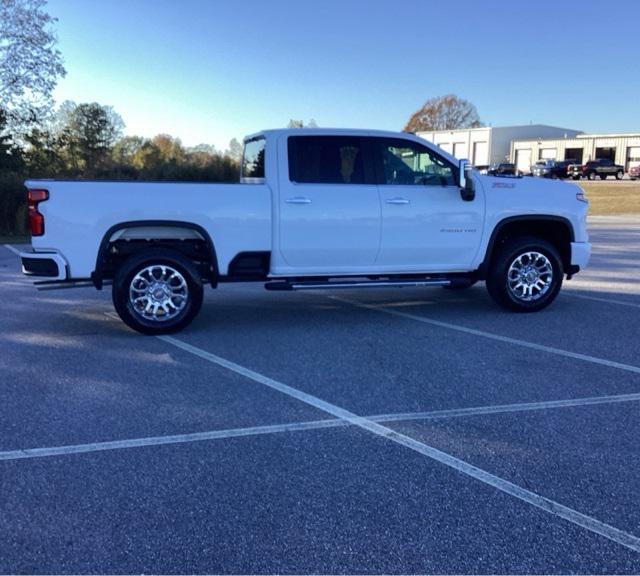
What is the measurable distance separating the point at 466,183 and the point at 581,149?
8272cm

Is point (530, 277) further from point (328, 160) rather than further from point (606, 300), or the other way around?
point (328, 160)

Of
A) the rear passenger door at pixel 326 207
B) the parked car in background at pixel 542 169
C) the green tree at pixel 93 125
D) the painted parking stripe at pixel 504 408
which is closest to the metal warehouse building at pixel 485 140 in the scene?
the parked car in background at pixel 542 169

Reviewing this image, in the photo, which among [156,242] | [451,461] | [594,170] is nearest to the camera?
[451,461]

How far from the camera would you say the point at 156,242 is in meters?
7.08

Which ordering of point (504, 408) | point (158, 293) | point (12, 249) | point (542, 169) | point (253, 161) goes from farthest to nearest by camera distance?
point (542, 169)
point (12, 249)
point (253, 161)
point (158, 293)
point (504, 408)

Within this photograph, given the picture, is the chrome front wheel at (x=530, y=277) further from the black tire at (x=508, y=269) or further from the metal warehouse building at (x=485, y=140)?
the metal warehouse building at (x=485, y=140)

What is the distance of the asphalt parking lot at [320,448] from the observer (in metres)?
3.07

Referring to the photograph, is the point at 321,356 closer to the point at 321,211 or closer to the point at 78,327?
the point at 321,211

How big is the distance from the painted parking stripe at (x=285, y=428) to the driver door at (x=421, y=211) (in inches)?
119

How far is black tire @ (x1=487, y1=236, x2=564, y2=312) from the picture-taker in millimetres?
8078

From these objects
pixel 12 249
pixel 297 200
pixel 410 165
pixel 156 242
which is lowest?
pixel 12 249

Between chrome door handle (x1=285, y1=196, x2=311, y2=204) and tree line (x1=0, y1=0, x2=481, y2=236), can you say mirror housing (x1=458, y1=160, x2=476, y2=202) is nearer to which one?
chrome door handle (x1=285, y1=196, x2=311, y2=204)

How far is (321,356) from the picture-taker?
247 inches

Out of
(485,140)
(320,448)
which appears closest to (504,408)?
(320,448)
